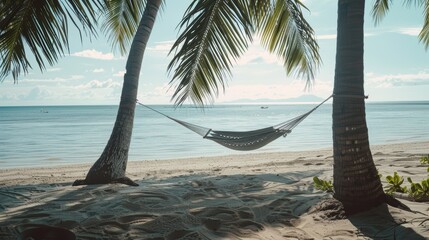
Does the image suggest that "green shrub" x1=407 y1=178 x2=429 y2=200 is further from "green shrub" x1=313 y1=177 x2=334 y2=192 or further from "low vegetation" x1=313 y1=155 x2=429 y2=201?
"green shrub" x1=313 y1=177 x2=334 y2=192

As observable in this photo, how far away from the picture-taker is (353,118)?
226cm

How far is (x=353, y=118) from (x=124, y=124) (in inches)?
96.6

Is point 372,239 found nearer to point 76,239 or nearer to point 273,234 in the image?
point 273,234

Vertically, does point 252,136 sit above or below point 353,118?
below

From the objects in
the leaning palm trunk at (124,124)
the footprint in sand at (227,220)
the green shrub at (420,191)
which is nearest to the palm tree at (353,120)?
A: the green shrub at (420,191)

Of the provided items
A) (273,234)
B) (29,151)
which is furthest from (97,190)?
(29,151)

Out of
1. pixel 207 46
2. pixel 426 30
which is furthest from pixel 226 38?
pixel 426 30

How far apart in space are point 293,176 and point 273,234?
1918 millimetres

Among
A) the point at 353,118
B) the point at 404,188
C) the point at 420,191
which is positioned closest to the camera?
the point at 353,118

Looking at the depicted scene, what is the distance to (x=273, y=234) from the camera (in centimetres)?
209

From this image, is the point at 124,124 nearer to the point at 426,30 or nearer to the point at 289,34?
the point at 289,34

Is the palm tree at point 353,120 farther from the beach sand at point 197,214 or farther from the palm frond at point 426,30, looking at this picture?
the palm frond at point 426,30

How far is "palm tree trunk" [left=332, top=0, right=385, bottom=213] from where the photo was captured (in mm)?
2236

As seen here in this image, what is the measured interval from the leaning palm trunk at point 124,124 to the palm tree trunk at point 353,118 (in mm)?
A: 2281
